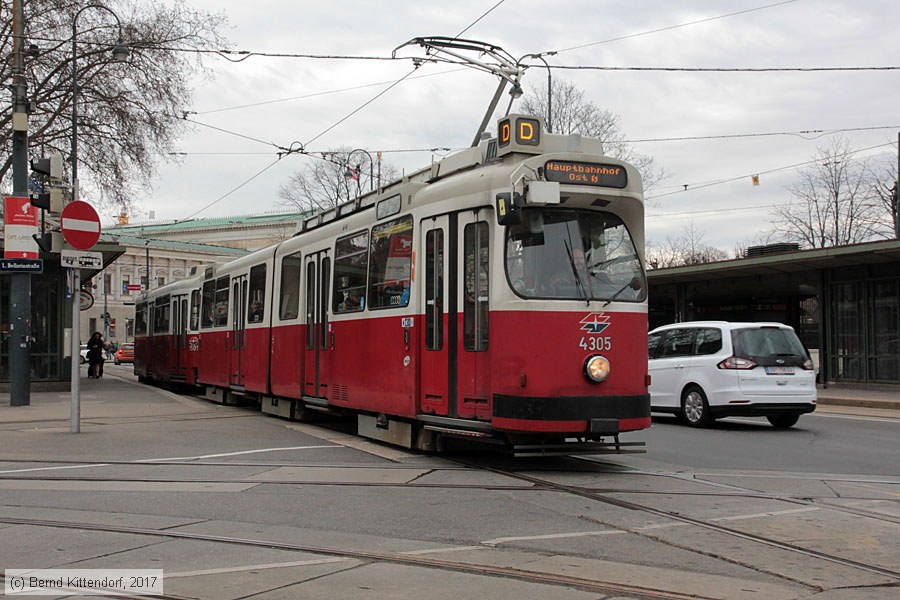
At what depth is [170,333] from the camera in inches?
1026

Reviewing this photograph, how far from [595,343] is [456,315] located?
4.91ft

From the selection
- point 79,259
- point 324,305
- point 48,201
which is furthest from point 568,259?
point 48,201

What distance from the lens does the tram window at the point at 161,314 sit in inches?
1053

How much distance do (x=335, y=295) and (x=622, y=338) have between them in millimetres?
4934

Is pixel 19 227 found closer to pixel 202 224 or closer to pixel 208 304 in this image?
pixel 208 304

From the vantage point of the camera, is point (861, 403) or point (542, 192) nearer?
point (542, 192)

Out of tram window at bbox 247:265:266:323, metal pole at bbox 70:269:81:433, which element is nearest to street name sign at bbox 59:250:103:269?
metal pole at bbox 70:269:81:433

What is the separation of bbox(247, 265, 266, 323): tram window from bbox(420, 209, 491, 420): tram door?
709 centimetres

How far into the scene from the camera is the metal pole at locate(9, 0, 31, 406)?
18.5m

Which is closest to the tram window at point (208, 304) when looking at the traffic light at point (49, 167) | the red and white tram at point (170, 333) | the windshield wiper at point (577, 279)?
the red and white tram at point (170, 333)

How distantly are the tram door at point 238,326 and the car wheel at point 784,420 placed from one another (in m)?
9.87

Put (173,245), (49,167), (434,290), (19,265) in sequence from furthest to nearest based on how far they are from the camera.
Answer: (173,245) < (19,265) < (49,167) < (434,290)

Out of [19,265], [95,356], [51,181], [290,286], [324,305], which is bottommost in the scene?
[95,356]

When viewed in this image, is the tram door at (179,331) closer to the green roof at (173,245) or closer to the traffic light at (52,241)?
the traffic light at (52,241)
